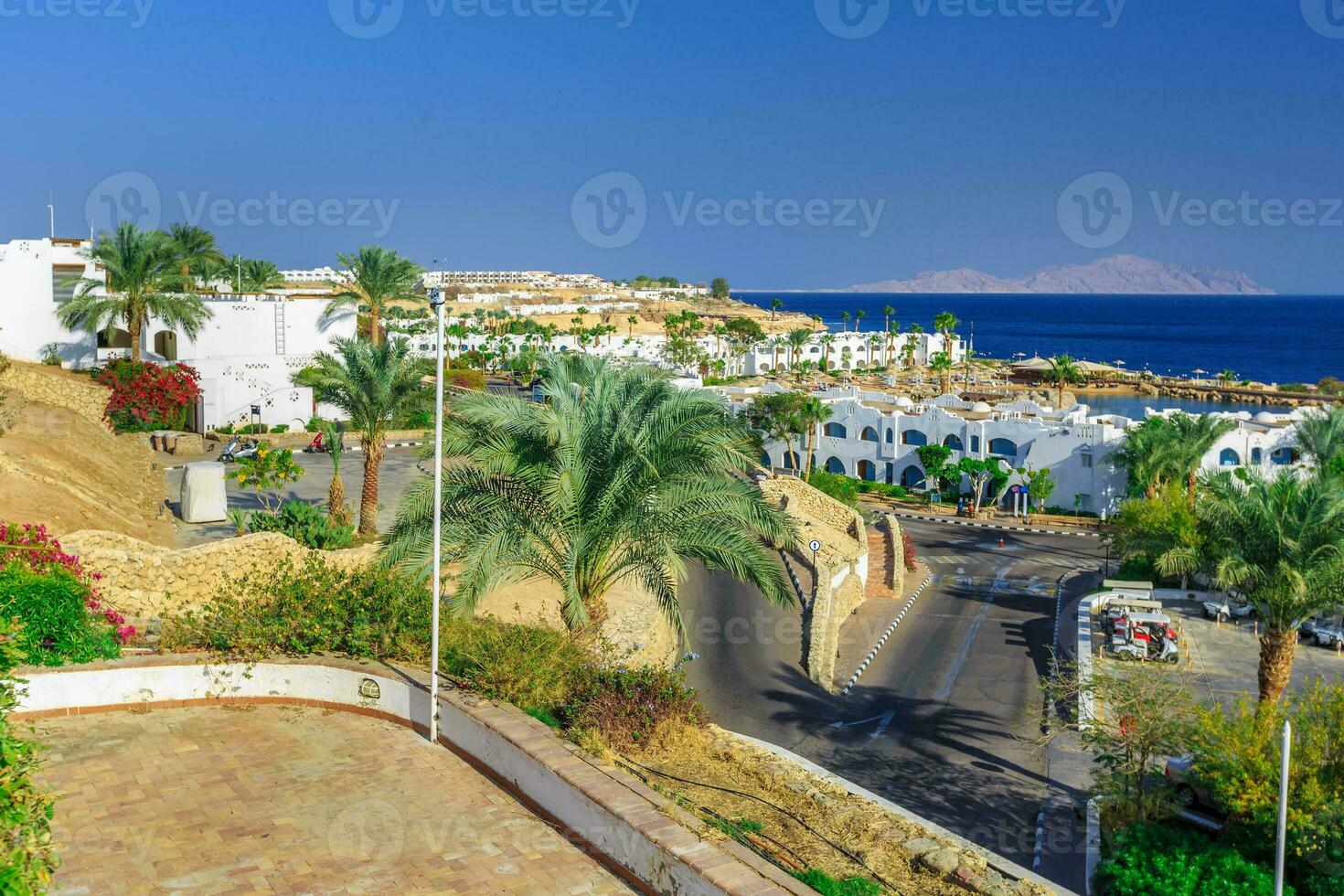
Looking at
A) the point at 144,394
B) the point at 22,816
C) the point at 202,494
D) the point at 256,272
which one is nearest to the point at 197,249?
the point at 256,272

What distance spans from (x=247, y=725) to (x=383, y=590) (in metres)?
2.02

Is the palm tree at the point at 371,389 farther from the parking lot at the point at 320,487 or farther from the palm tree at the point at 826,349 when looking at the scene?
the palm tree at the point at 826,349

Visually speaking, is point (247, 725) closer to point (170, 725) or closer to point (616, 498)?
point (170, 725)

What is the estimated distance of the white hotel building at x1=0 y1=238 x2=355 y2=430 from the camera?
4484cm

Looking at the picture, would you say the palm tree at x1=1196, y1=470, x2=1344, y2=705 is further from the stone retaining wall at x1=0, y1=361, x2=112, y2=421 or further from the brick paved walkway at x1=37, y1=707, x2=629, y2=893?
the stone retaining wall at x1=0, y1=361, x2=112, y2=421

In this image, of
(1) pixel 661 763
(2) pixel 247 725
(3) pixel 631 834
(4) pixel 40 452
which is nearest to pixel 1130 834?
(1) pixel 661 763

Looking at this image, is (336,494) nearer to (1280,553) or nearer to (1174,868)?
(1280,553)

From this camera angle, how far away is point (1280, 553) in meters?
17.0

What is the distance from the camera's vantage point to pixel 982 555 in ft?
137

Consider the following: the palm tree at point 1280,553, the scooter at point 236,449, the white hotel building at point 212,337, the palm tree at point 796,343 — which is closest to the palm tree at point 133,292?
the white hotel building at point 212,337

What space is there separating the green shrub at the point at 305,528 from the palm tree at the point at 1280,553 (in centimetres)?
1772

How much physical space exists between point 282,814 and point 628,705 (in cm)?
367

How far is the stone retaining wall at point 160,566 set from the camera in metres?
17.8

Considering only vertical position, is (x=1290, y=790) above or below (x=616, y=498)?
below
